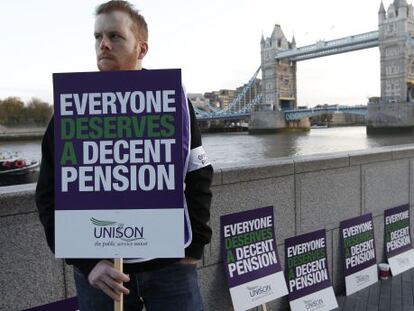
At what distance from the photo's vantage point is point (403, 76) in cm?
5616

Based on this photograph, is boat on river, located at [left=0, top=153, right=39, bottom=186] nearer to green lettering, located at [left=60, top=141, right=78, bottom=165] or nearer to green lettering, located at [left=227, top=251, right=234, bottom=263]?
green lettering, located at [left=227, top=251, right=234, bottom=263]

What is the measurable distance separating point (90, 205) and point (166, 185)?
0.23 meters

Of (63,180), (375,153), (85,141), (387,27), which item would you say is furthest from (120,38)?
(387,27)

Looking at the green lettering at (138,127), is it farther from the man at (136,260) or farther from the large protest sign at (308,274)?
the large protest sign at (308,274)

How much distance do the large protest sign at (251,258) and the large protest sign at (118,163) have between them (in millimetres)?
1401

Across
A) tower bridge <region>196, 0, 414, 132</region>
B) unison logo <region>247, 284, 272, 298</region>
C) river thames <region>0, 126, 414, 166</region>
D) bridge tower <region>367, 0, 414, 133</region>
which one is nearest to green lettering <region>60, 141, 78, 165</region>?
unison logo <region>247, 284, 272, 298</region>

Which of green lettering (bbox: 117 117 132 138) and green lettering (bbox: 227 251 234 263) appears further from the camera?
green lettering (bbox: 227 251 234 263)

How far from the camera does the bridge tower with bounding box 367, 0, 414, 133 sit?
48.9 metres

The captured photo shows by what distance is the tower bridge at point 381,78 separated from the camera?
4931 centimetres

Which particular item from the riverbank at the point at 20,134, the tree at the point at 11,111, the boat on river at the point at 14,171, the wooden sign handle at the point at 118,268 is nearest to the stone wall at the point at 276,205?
the wooden sign handle at the point at 118,268

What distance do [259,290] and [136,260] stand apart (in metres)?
1.63

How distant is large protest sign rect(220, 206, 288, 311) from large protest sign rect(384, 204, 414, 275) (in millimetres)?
1294

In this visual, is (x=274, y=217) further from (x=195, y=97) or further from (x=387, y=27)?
(x=195, y=97)

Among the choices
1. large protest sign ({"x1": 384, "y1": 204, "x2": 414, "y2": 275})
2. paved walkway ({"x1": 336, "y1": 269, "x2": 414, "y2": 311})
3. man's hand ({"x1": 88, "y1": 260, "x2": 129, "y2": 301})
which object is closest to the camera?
man's hand ({"x1": 88, "y1": 260, "x2": 129, "y2": 301})
